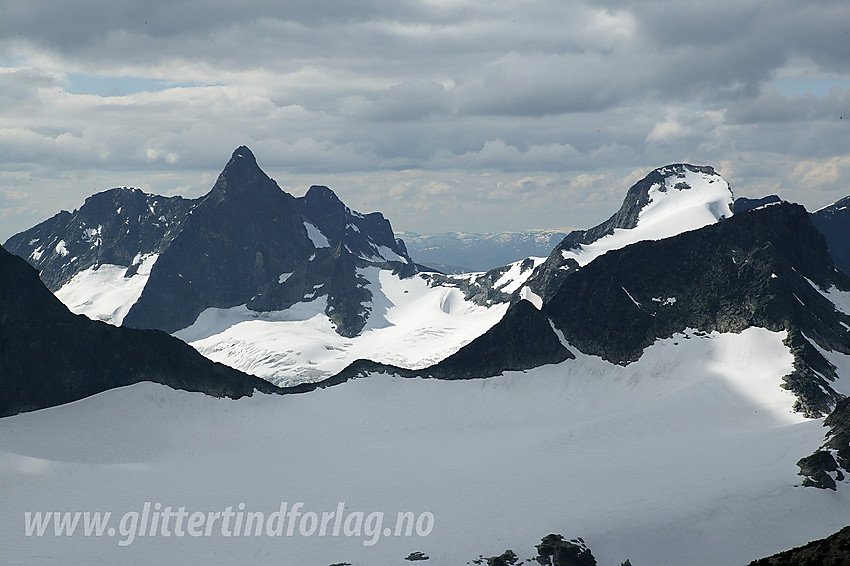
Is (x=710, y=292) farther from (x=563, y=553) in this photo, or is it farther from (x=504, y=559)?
(x=504, y=559)

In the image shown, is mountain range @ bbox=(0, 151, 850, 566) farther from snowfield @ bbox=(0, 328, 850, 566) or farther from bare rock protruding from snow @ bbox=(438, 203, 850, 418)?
bare rock protruding from snow @ bbox=(438, 203, 850, 418)

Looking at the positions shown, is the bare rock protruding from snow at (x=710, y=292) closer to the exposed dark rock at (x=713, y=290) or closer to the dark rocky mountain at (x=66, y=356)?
the exposed dark rock at (x=713, y=290)

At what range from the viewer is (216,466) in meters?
107

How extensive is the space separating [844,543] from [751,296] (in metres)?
104

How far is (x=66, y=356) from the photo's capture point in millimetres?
125625

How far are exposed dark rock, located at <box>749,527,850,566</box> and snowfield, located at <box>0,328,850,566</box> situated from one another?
31.7 metres

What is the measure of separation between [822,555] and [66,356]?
389ft

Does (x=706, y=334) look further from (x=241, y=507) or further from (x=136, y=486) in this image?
(x=136, y=486)

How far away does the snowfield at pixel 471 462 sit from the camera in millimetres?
79062

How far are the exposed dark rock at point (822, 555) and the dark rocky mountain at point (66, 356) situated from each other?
109 metres

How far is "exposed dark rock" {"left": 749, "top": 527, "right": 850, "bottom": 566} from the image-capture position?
4200cm

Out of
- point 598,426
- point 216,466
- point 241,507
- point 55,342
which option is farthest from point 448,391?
point 55,342

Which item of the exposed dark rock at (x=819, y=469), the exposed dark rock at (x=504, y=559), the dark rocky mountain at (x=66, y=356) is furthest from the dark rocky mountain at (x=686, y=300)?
the exposed dark rock at (x=504, y=559)

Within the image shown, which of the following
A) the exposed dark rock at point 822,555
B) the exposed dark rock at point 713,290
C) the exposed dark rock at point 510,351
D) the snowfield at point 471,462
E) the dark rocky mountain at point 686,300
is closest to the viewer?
the exposed dark rock at point 822,555
